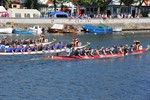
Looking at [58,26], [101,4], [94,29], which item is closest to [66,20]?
[58,26]

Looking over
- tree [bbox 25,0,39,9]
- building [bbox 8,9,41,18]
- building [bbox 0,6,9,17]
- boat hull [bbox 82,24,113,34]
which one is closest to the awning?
boat hull [bbox 82,24,113,34]

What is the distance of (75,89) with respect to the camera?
54.8 meters

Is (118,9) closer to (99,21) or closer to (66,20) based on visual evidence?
(99,21)

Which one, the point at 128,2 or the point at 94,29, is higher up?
the point at 128,2

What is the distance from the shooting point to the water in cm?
5244

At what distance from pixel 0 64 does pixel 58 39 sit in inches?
1372

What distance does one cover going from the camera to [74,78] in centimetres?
6088

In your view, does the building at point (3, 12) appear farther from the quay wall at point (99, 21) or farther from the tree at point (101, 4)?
the tree at point (101, 4)

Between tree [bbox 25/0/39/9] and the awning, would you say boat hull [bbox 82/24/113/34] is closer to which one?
the awning

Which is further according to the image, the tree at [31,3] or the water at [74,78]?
the tree at [31,3]

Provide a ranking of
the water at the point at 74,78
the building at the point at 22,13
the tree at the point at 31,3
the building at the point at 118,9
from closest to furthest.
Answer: the water at the point at 74,78 → the building at the point at 22,13 → the tree at the point at 31,3 → the building at the point at 118,9

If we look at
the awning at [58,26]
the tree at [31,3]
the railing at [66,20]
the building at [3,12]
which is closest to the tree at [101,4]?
the railing at [66,20]

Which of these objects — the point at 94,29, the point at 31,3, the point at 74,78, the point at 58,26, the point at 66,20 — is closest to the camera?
the point at 74,78

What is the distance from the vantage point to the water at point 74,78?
52438 millimetres
